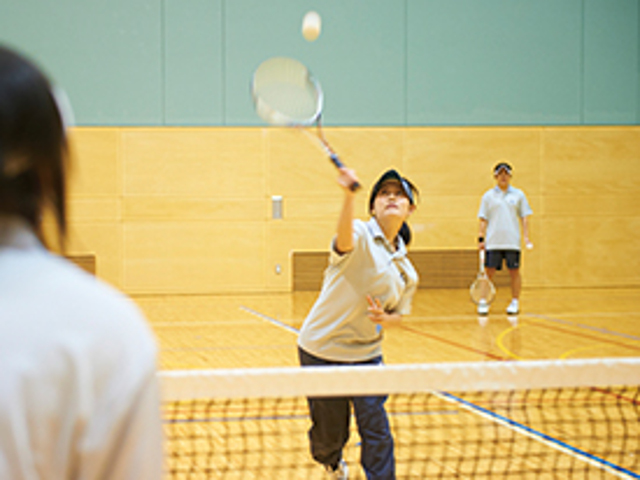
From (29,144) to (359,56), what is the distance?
1263cm

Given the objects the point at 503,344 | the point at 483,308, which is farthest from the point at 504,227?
the point at 503,344

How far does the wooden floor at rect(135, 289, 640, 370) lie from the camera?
6.89 meters

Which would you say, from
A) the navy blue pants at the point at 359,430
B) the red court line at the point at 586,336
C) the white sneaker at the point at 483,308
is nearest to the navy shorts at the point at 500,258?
the white sneaker at the point at 483,308

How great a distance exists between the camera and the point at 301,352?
3.50m

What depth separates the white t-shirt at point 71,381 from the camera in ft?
2.29

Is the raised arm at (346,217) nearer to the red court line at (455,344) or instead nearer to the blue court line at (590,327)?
the red court line at (455,344)

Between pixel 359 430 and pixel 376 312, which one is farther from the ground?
pixel 376 312

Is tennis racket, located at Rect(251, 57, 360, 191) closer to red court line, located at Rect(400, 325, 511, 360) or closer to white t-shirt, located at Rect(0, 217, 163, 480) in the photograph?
white t-shirt, located at Rect(0, 217, 163, 480)

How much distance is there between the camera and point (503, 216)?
387 inches

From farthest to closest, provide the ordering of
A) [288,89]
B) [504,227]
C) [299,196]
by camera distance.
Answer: [299,196], [504,227], [288,89]

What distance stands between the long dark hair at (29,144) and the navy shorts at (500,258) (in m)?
9.39

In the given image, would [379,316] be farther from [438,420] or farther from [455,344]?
[455,344]

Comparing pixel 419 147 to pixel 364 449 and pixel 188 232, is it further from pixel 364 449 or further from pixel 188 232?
pixel 364 449

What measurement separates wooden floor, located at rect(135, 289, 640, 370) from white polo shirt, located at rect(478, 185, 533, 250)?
0.94 metres
